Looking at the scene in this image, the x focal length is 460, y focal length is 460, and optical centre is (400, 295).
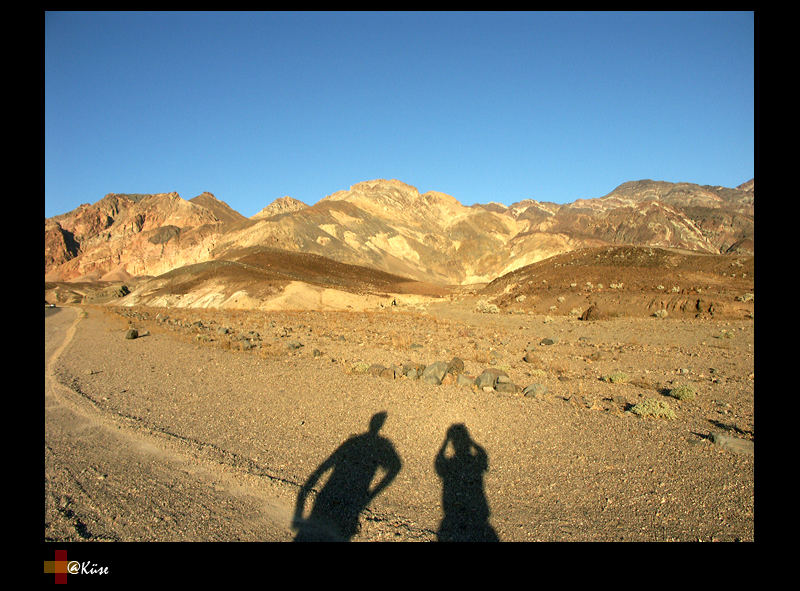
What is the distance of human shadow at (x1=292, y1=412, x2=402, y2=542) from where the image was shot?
181 inches

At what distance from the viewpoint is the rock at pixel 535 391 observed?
956cm

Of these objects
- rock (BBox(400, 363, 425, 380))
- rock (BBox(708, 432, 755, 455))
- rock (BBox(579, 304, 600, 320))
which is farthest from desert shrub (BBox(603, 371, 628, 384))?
rock (BBox(579, 304, 600, 320))

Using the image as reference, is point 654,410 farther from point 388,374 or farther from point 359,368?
point 359,368

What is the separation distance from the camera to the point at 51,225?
438ft

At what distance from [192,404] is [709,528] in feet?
28.4

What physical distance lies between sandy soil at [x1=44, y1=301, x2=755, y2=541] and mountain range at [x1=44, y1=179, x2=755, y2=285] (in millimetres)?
67255

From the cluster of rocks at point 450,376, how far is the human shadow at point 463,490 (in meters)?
2.61

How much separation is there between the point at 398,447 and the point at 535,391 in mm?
3971

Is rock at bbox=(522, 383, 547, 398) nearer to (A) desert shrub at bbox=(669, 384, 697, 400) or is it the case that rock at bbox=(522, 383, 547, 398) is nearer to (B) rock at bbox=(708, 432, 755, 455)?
(A) desert shrub at bbox=(669, 384, 697, 400)

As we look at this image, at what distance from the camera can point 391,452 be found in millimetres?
6730
